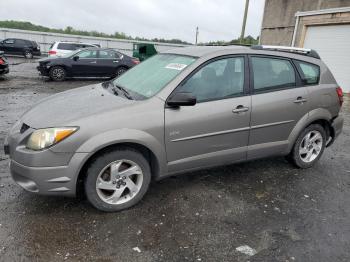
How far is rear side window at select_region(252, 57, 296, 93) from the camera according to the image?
3643 millimetres

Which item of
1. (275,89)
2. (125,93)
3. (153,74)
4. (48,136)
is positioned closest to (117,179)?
(48,136)

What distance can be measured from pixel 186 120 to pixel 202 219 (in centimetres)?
104

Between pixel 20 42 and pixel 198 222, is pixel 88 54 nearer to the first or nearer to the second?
pixel 198 222

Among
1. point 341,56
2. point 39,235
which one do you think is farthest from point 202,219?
point 341,56

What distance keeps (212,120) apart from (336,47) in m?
11.7

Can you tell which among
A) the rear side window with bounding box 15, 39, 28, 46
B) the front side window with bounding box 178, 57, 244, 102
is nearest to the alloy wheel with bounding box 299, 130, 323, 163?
the front side window with bounding box 178, 57, 244, 102

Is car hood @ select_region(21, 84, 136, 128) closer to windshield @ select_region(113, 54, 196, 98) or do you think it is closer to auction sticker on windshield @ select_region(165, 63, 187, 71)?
windshield @ select_region(113, 54, 196, 98)

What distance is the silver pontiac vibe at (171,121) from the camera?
274 centimetres

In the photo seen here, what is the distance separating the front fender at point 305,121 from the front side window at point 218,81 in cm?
107

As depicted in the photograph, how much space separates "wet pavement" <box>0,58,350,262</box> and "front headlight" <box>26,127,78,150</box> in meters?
0.78

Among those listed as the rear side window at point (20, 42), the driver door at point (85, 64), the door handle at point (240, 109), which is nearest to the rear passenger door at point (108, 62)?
the driver door at point (85, 64)

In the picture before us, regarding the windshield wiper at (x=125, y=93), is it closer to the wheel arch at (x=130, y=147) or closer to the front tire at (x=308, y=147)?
the wheel arch at (x=130, y=147)

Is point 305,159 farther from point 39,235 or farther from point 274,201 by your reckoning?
point 39,235

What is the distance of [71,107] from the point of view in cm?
307
